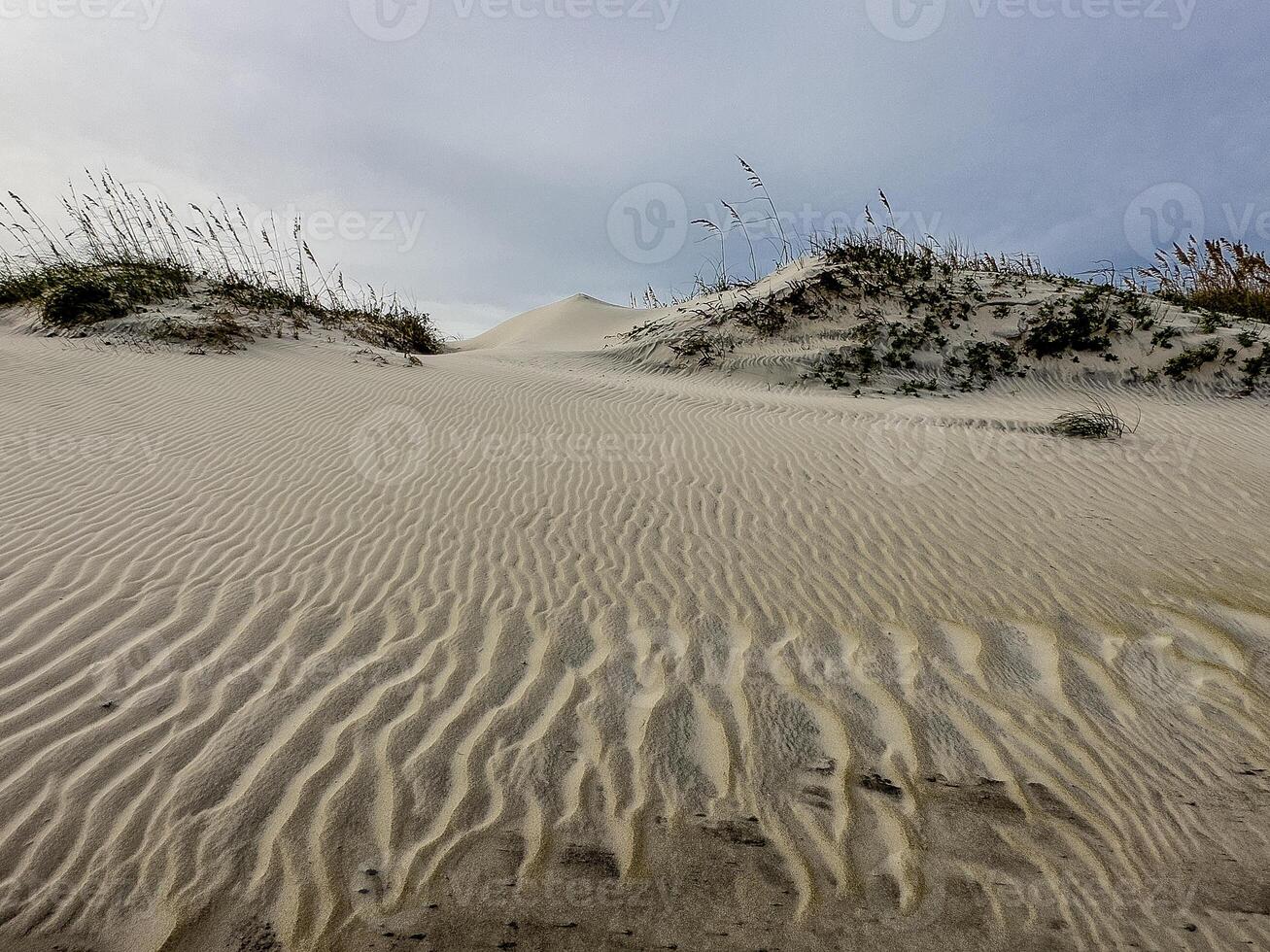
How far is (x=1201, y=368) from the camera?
10.8m

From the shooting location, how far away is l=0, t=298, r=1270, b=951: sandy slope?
2.20 m

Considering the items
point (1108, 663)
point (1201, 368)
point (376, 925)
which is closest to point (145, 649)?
point (376, 925)

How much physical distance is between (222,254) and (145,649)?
46.0 ft

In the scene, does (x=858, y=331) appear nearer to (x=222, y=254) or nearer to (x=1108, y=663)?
(x=1108, y=663)

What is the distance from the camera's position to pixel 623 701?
125 inches

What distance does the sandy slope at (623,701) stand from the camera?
2.20 metres
